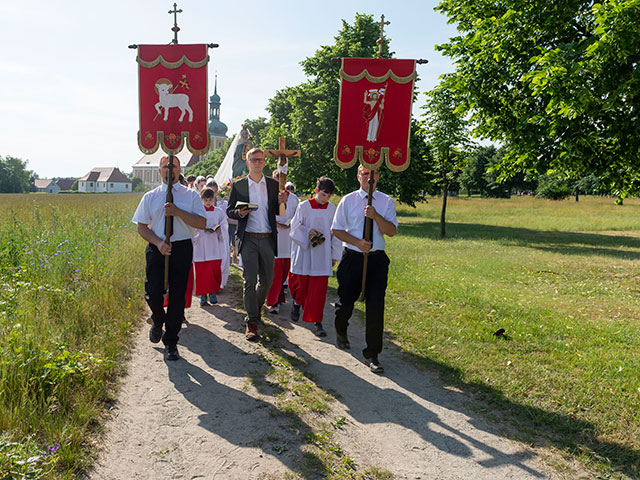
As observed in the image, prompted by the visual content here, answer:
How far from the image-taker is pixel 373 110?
235 inches

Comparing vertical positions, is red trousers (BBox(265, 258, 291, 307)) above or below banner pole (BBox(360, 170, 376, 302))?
below

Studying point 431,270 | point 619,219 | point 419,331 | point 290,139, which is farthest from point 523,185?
point 419,331

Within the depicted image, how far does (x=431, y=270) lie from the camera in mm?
12453

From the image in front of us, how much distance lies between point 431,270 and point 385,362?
692 centimetres

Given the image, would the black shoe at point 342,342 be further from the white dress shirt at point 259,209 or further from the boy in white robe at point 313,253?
the white dress shirt at point 259,209

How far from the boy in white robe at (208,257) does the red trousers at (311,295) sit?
1.52 meters

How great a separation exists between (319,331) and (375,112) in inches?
119

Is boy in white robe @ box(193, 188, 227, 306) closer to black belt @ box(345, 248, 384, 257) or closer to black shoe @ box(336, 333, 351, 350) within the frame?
black shoe @ box(336, 333, 351, 350)

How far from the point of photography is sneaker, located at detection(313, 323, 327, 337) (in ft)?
22.4

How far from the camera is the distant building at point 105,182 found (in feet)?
437

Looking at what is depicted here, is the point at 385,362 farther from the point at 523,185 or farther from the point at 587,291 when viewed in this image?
the point at 523,185

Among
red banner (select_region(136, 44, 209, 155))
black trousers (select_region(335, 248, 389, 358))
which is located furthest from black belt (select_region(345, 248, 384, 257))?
red banner (select_region(136, 44, 209, 155))

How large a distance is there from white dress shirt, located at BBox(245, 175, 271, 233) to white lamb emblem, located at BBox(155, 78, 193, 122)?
115 cm

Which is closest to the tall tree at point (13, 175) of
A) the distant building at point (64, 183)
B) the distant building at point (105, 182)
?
the distant building at point (105, 182)
